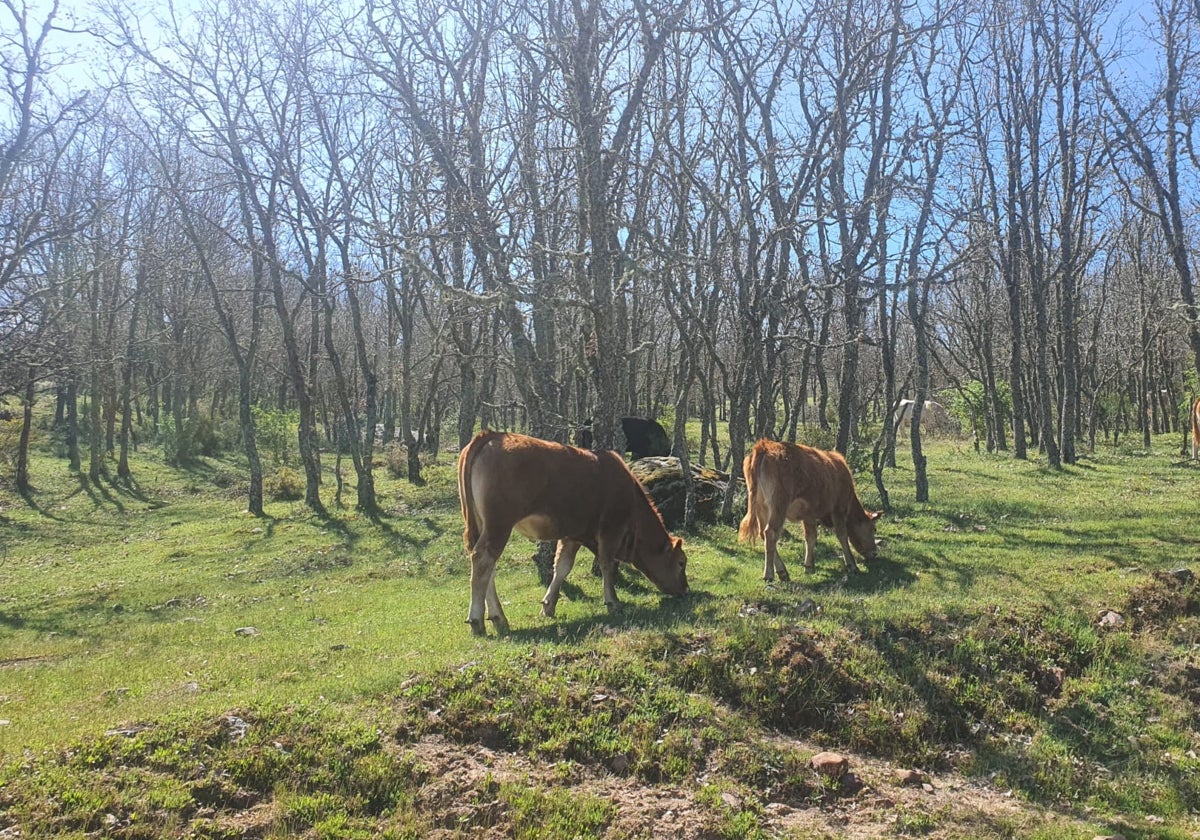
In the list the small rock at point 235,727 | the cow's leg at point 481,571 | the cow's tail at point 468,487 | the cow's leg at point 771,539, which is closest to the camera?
the small rock at point 235,727

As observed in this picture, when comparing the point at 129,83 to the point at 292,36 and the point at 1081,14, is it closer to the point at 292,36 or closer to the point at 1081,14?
the point at 292,36

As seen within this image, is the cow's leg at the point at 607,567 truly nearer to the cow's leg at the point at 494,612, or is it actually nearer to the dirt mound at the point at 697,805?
the cow's leg at the point at 494,612

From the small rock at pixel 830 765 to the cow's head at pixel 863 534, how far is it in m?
6.12

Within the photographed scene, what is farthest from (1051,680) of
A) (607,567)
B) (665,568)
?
(607,567)

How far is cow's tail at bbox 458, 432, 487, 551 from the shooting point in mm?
8805

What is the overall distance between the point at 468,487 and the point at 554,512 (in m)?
1.02

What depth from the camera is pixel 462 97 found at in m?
14.0

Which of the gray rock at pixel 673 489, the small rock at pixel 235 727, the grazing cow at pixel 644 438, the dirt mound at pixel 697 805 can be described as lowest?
the dirt mound at pixel 697 805

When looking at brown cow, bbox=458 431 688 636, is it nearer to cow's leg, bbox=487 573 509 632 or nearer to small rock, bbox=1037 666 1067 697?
cow's leg, bbox=487 573 509 632

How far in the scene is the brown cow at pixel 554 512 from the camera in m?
8.70

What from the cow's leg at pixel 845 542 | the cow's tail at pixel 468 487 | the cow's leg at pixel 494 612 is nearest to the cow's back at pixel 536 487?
the cow's tail at pixel 468 487

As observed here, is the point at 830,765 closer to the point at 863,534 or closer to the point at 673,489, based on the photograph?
the point at 863,534

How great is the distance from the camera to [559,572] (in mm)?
9750

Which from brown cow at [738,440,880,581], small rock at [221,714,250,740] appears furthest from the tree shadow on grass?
small rock at [221,714,250,740]
